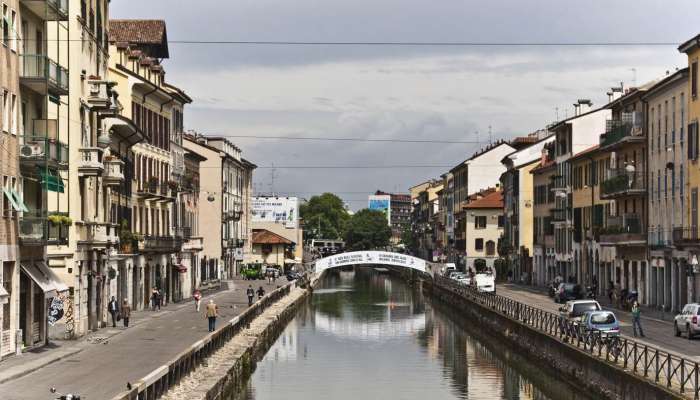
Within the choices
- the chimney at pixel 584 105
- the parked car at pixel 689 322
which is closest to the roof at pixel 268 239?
the chimney at pixel 584 105

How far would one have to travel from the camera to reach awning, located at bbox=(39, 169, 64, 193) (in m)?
41.8

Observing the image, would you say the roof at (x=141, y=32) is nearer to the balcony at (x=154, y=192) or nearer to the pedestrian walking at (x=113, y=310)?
the balcony at (x=154, y=192)

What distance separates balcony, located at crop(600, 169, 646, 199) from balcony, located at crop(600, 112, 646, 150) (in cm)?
173

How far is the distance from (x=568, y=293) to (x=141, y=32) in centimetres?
2957

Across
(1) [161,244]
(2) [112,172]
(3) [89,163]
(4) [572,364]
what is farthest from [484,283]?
(4) [572,364]

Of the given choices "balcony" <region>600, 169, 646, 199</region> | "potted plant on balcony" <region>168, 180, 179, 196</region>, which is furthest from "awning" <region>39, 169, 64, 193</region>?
"balcony" <region>600, 169, 646, 199</region>

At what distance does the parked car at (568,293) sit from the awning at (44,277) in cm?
3725

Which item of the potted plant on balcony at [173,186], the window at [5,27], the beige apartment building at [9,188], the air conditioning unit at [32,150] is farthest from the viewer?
the potted plant on balcony at [173,186]

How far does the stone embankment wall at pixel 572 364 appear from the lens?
105 feet

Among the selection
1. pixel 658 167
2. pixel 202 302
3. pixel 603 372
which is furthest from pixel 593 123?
pixel 603 372

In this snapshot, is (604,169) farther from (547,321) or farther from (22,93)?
(22,93)

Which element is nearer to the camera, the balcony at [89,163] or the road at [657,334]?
the road at [657,334]

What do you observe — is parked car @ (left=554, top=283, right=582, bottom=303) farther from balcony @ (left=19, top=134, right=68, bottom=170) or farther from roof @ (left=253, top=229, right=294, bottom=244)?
roof @ (left=253, top=229, right=294, bottom=244)

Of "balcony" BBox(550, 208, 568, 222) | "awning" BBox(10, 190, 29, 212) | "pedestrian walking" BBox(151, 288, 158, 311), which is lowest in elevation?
"pedestrian walking" BBox(151, 288, 158, 311)
